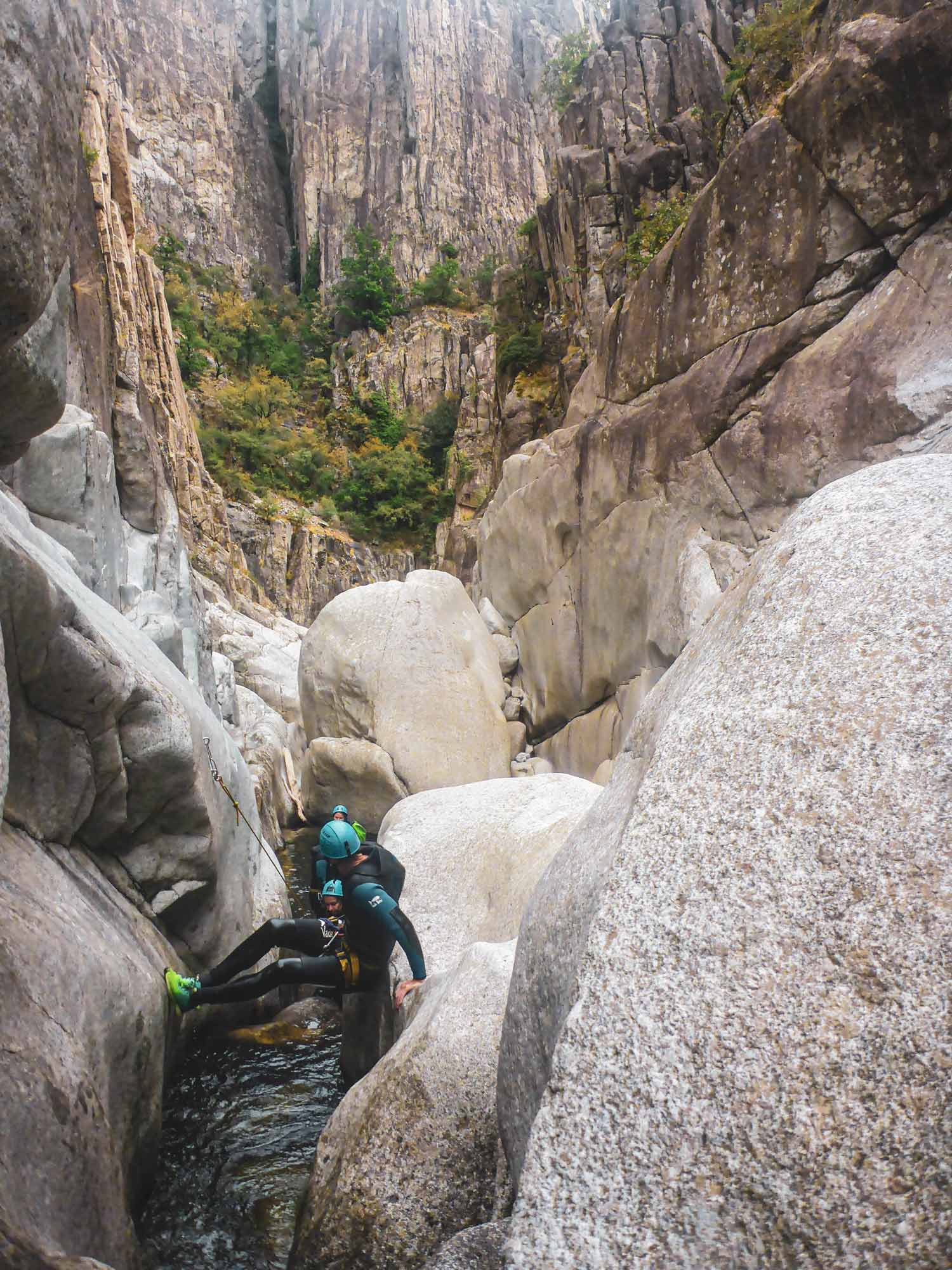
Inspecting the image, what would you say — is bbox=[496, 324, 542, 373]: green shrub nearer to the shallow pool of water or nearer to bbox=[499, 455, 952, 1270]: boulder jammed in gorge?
the shallow pool of water

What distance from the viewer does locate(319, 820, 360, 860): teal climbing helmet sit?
18.0 feet

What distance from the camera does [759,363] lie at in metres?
8.52

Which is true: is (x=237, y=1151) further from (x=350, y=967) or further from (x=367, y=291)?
(x=367, y=291)

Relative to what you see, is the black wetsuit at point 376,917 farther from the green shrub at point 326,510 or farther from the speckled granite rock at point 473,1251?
the green shrub at point 326,510

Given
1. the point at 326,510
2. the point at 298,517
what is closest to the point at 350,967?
the point at 298,517

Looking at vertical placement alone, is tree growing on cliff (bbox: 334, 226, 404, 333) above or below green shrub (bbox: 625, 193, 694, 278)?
above

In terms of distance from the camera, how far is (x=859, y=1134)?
178cm

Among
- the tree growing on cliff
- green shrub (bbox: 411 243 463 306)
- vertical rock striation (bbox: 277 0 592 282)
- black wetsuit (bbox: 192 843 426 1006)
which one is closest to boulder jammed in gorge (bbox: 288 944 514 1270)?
black wetsuit (bbox: 192 843 426 1006)

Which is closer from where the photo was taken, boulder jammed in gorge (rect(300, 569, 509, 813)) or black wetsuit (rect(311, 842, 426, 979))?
black wetsuit (rect(311, 842, 426, 979))

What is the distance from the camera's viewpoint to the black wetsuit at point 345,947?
5020 millimetres

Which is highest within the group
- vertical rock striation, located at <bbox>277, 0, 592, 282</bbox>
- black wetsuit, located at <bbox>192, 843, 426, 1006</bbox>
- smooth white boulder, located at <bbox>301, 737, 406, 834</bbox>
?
vertical rock striation, located at <bbox>277, 0, 592, 282</bbox>

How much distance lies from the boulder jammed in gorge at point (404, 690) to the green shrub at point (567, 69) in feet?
68.3

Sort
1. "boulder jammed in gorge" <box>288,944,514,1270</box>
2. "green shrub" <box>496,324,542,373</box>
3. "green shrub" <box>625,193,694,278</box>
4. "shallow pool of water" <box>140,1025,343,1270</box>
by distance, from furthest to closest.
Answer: "green shrub" <box>496,324,542,373</box> → "green shrub" <box>625,193,694,278</box> → "shallow pool of water" <box>140,1025,343,1270</box> → "boulder jammed in gorge" <box>288,944,514,1270</box>

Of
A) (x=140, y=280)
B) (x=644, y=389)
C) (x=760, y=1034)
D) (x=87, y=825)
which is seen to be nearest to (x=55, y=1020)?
(x=87, y=825)
